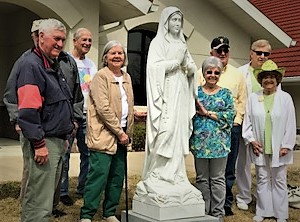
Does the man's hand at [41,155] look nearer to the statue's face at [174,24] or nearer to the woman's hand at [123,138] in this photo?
the woman's hand at [123,138]

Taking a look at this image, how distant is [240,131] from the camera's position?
6.24 meters

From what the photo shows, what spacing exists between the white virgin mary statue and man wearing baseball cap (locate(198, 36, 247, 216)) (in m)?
0.92

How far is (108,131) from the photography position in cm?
509

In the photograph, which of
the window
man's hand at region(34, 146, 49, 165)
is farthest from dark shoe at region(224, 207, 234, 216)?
the window

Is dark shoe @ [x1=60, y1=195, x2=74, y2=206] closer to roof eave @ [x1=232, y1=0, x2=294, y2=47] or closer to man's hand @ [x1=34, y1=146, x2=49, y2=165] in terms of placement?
man's hand @ [x1=34, y1=146, x2=49, y2=165]

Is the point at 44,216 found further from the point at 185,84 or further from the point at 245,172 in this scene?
the point at 245,172

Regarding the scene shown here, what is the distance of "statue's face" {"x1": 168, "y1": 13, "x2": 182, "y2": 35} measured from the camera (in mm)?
5090

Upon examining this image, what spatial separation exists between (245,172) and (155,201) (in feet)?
6.91

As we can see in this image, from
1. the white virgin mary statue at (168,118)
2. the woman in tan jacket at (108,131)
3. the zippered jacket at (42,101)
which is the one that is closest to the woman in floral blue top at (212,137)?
the white virgin mary statue at (168,118)

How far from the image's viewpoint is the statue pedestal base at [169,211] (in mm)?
4754

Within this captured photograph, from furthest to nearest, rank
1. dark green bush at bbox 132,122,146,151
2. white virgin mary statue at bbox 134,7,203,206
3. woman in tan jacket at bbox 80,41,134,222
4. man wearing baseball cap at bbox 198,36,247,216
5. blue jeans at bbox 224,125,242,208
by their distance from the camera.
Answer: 1. dark green bush at bbox 132,122,146,151
2. blue jeans at bbox 224,125,242,208
3. man wearing baseball cap at bbox 198,36,247,216
4. woman in tan jacket at bbox 80,41,134,222
5. white virgin mary statue at bbox 134,7,203,206

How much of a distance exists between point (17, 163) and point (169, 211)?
5.12 metres

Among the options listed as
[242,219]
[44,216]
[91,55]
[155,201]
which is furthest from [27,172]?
[91,55]

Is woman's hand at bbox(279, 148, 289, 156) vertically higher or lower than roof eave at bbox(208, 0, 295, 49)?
lower
